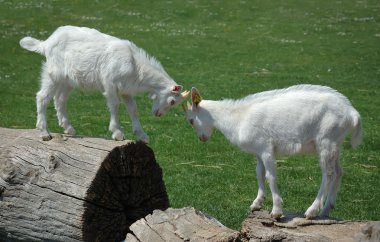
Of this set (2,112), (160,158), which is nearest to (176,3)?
(2,112)

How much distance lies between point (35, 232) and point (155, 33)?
20150 mm

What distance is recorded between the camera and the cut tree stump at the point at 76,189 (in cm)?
762

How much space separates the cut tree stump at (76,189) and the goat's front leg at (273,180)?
1.36 metres

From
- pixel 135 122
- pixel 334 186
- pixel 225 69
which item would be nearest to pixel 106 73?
pixel 135 122

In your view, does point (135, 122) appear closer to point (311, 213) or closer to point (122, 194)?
point (122, 194)

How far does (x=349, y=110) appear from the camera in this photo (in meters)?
7.41

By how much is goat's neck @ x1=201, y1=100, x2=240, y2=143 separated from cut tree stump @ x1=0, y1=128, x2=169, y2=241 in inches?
35.2

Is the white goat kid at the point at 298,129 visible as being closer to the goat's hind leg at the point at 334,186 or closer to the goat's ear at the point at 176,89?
the goat's hind leg at the point at 334,186

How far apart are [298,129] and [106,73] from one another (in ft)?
8.15

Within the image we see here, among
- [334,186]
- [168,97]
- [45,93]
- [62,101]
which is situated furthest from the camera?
[62,101]

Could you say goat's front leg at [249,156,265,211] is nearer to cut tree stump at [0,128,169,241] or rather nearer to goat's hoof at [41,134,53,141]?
cut tree stump at [0,128,169,241]

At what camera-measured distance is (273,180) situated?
24.5 feet

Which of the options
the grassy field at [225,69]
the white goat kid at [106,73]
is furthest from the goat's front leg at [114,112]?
the grassy field at [225,69]

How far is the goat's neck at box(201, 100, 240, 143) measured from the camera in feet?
26.1
